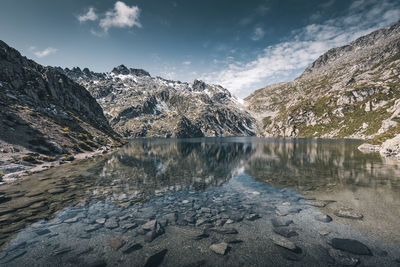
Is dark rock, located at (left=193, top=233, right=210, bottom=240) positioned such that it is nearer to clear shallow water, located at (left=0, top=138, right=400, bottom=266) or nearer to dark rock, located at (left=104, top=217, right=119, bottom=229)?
clear shallow water, located at (left=0, top=138, right=400, bottom=266)

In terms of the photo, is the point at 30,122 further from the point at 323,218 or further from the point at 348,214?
the point at 348,214

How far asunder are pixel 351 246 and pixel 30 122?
3085 inches

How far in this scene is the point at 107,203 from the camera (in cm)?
2175

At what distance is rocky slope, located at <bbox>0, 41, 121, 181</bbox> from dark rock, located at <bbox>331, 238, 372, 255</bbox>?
158ft

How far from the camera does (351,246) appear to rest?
1264 cm

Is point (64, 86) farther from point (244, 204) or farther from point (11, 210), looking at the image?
point (244, 204)

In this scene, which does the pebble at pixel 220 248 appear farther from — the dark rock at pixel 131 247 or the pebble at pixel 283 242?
the dark rock at pixel 131 247

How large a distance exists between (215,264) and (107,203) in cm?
1620

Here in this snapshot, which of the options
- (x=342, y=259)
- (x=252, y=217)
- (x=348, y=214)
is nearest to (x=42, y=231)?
(x=252, y=217)

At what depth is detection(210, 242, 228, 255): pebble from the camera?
12227 millimetres

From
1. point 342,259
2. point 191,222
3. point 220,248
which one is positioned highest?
point 342,259

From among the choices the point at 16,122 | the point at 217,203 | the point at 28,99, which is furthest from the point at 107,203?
the point at 28,99

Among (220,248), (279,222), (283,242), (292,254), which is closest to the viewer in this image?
(292,254)

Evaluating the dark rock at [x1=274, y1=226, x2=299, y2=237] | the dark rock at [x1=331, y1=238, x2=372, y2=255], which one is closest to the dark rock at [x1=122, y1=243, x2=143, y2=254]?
the dark rock at [x1=274, y1=226, x2=299, y2=237]
